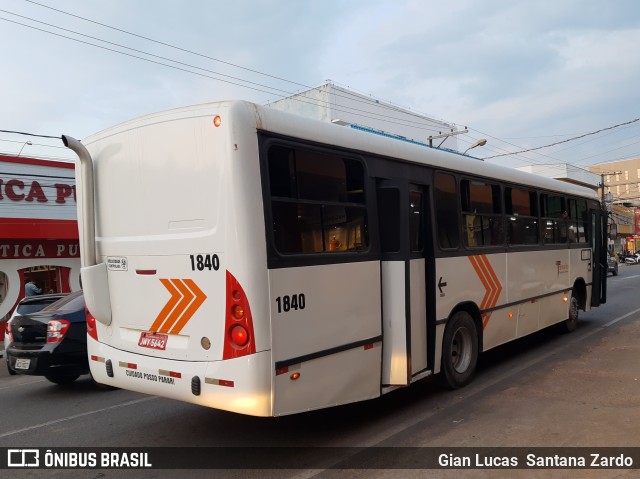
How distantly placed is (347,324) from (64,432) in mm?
3398

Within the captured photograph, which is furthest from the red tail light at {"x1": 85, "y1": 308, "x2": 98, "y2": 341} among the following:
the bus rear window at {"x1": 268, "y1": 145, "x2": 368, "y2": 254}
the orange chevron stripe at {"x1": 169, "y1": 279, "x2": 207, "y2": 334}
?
the bus rear window at {"x1": 268, "y1": 145, "x2": 368, "y2": 254}

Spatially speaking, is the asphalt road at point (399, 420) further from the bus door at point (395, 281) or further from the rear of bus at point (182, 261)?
the rear of bus at point (182, 261)

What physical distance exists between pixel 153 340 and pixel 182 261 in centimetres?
81

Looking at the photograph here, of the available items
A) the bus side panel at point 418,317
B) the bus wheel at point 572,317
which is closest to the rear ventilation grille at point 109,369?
the bus side panel at point 418,317

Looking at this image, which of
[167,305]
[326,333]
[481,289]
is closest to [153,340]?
[167,305]

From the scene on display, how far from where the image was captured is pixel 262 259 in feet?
13.2

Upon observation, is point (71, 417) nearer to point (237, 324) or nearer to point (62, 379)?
point (62, 379)

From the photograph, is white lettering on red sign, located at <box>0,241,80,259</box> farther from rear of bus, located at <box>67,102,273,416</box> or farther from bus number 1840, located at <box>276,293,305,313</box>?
bus number 1840, located at <box>276,293,305,313</box>

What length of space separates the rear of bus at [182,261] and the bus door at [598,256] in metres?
9.26

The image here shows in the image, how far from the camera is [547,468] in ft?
13.8

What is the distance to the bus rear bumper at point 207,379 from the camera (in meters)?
3.99

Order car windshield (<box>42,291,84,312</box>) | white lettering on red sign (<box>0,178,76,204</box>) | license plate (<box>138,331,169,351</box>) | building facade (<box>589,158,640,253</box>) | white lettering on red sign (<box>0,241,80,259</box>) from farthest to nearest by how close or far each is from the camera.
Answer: building facade (<box>589,158,640,253</box>) < white lettering on red sign (<box>0,178,76,204</box>) < white lettering on red sign (<box>0,241,80,259</box>) < car windshield (<box>42,291,84,312</box>) < license plate (<box>138,331,169,351</box>)

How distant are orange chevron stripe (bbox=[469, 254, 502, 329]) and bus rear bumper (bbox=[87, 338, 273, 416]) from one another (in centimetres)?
362

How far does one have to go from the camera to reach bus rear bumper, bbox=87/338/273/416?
3992mm
